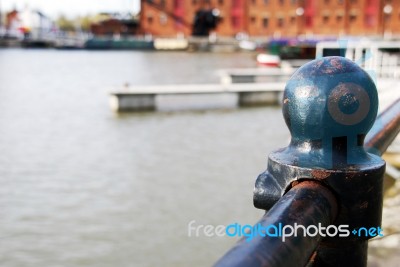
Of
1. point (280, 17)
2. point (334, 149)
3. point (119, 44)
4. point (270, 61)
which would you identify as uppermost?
point (280, 17)

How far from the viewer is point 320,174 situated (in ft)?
3.38

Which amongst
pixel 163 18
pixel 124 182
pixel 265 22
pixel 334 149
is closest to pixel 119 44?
pixel 163 18

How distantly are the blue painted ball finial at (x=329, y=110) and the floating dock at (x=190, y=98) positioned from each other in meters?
14.3

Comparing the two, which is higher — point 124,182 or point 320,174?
point 320,174

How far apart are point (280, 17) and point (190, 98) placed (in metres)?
48.5

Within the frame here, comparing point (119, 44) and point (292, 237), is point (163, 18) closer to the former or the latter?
point (119, 44)

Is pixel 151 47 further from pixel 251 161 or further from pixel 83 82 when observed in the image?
pixel 251 161

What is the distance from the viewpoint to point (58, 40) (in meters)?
71.5

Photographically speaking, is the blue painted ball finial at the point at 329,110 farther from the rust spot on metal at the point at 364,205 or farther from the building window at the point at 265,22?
the building window at the point at 265,22

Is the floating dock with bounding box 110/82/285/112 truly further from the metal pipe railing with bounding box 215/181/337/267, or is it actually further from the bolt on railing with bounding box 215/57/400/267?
the metal pipe railing with bounding box 215/181/337/267

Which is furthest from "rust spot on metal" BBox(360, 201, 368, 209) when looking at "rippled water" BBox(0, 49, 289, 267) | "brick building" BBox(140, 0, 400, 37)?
"brick building" BBox(140, 0, 400, 37)

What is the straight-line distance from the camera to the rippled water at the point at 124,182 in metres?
5.88

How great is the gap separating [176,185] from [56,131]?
571 centimetres

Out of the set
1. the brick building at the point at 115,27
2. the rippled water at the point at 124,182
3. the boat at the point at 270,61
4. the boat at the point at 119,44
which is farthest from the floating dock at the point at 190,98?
the brick building at the point at 115,27
